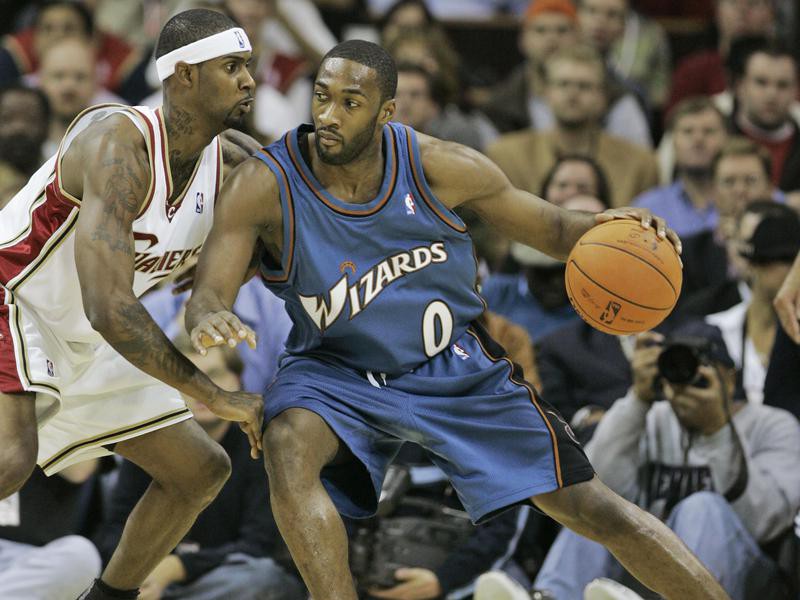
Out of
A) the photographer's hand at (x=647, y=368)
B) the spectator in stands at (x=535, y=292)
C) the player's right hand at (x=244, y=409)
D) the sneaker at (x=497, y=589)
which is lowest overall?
the sneaker at (x=497, y=589)

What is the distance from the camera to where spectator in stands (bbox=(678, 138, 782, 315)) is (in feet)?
24.0

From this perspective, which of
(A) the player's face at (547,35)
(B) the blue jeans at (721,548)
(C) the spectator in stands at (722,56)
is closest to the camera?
(B) the blue jeans at (721,548)

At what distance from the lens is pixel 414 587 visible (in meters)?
5.91

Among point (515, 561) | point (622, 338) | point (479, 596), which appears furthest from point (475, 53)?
point (479, 596)

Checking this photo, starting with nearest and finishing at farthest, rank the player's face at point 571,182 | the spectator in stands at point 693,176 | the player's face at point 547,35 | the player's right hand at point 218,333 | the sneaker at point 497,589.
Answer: the player's right hand at point 218,333 → the sneaker at point 497,589 → the player's face at point 571,182 → the spectator in stands at point 693,176 → the player's face at point 547,35

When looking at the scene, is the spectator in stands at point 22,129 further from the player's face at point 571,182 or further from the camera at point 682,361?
the camera at point 682,361

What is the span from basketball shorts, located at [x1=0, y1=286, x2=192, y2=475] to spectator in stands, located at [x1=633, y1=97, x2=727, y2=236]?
169 inches

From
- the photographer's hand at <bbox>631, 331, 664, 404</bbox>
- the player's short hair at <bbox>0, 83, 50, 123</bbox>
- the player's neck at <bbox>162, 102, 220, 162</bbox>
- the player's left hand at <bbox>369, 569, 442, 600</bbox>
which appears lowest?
the player's left hand at <bbox>369, 569, 442, 600</bbox>

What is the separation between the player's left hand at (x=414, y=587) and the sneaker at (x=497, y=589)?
1.24ft

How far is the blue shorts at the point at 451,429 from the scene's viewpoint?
4617 mm

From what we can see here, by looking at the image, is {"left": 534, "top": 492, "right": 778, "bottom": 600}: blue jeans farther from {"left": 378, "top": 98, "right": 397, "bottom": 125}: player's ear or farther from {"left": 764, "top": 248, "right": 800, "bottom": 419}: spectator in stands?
{"left": 378, "top": 98, "right": 397, "bottom": 125}: player's ear

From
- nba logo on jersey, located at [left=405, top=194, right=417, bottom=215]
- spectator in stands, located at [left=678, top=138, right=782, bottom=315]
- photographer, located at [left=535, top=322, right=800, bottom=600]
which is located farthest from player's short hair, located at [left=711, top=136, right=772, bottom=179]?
nba logo on jersey, located at [left=405, top=194, right=417, bottom=215]

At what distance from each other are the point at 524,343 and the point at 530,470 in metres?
1.85

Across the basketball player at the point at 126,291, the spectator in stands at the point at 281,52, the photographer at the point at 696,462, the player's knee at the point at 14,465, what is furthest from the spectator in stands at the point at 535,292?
the player's knee at the point at 14,465
